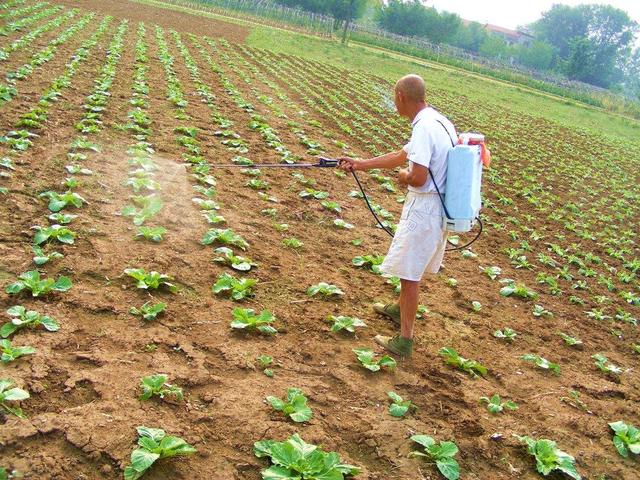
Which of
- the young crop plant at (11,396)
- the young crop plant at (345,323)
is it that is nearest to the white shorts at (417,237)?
the young crop plant at (345,323)

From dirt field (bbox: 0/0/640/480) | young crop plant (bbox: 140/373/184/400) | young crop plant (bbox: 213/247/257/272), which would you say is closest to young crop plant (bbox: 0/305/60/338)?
dirt field (bbox: 0/0/640/480)

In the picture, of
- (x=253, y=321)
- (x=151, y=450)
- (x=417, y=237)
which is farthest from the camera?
(x=253, y=321)

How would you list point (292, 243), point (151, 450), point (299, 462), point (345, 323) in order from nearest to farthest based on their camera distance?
point (151, 450), point (299, 462), point (345, 323), point (292, 243)

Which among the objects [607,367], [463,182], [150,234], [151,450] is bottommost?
[607,367]

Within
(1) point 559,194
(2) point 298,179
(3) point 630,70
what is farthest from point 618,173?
(3) point 630,70

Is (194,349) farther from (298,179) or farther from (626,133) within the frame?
(626,133)

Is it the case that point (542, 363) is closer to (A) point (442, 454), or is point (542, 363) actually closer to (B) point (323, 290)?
(A) point (442, 454)

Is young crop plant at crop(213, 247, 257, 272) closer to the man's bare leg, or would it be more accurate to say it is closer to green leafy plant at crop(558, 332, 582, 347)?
the man's bare leg

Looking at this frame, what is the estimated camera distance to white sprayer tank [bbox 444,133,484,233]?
155 inches

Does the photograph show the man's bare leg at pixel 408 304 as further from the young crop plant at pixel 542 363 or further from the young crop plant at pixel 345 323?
the young crop plant at pixel 542 363

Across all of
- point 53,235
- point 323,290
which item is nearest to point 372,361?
point 323,290

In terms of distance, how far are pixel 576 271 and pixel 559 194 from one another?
4.93 metres

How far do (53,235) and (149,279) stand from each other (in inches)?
43.6

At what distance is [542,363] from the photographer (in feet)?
16.0
